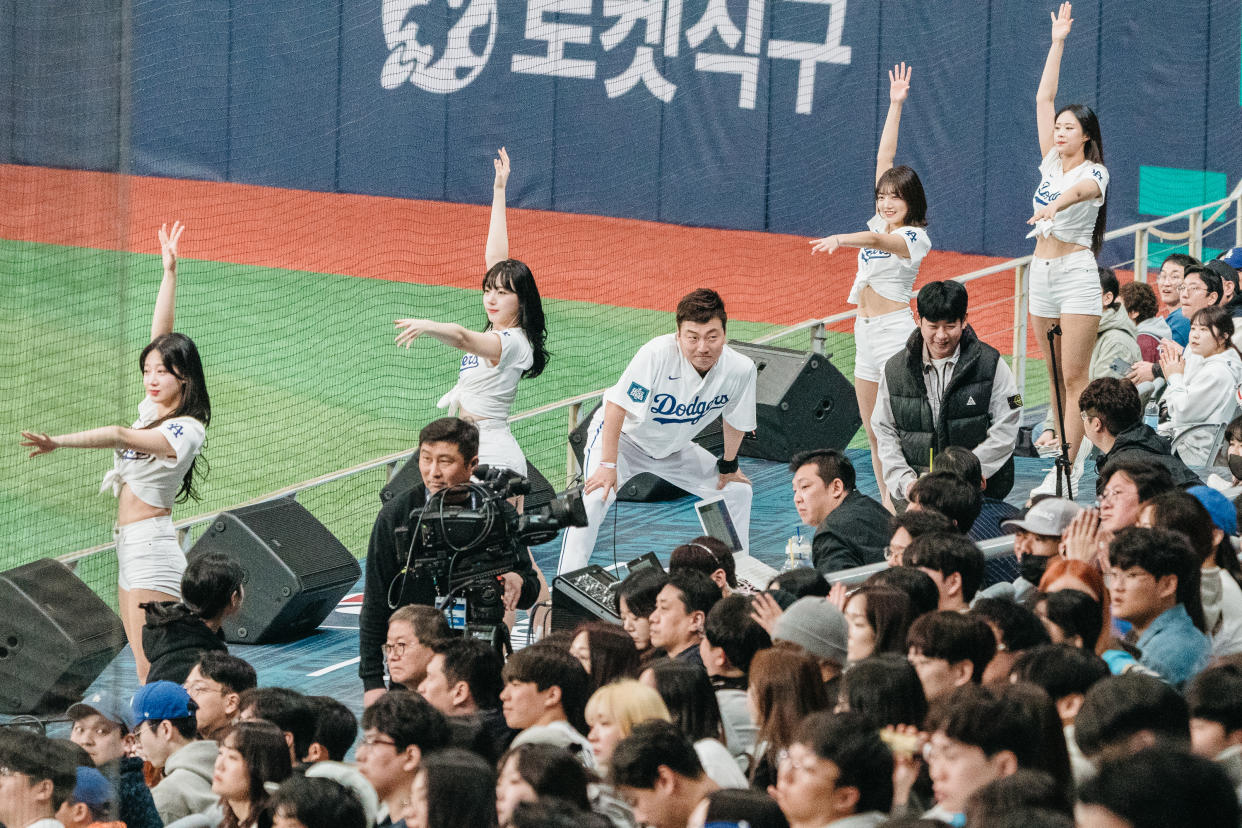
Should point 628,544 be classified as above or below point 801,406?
Answer: below

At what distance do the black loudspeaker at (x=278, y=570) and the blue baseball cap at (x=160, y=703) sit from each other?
240 centimetres

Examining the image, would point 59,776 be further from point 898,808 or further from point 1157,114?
point 1157,114

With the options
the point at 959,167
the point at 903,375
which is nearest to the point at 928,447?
the point at 903,375

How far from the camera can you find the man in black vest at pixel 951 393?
6867 mm

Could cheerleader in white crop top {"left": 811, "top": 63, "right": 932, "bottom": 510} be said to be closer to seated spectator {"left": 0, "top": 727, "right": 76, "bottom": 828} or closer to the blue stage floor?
the blue stage floor

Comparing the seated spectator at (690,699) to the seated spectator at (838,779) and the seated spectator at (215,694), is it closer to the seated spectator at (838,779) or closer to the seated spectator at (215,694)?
the seated spectator at (838,779)

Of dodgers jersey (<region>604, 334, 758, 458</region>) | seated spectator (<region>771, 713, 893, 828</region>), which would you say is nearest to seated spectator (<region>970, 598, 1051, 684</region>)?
seated spectator (<region>771, 713, 893, 828</region>)

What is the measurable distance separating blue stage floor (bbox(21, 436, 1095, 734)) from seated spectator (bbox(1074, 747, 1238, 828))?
374cm

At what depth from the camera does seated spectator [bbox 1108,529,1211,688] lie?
4281mm

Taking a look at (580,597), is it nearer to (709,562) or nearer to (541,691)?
(709,562)

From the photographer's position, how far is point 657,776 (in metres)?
3.50

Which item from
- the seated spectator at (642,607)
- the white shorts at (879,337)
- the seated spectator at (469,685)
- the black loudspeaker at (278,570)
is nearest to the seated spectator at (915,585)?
the seated spectator at (642,607)

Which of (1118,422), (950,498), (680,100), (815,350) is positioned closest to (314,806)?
(950,498)

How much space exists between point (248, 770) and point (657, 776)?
4.00ft
